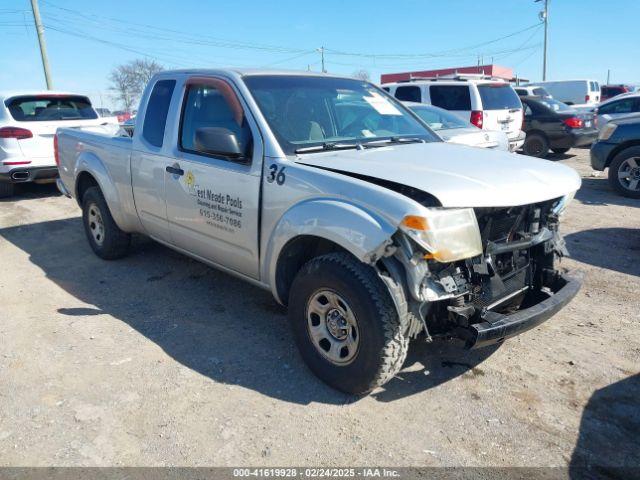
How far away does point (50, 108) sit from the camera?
9.20 m

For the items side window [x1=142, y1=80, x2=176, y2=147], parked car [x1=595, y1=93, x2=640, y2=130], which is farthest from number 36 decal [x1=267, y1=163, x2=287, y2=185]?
parked car [x1=595, y1=93, x2=640, y2=130]

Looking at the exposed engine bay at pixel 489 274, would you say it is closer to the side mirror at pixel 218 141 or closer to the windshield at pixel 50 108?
the side mirror at pixel 218 141

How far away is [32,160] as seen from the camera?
8.61 meters

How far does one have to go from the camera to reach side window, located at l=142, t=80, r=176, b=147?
4461 mm

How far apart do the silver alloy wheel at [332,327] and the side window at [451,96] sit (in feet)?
28.9

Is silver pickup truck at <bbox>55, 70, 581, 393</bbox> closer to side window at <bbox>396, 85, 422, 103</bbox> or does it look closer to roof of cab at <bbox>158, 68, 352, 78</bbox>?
roof of cab at <bbox>158, 68, 352, 78</bbox>

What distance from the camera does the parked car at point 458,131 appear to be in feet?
25.8

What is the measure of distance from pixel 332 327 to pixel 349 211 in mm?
754

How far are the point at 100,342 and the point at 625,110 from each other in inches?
577

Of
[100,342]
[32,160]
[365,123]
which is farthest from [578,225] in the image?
[32,160]

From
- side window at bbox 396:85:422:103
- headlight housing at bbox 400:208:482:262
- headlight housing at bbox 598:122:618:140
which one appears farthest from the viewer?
side window at bbox 396:85:422:103

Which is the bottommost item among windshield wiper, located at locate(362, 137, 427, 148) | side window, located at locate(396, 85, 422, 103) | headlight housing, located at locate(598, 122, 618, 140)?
headlight housing, located at locate(598, 122, 618, 140)

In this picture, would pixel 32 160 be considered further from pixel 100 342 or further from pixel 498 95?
pixel 498 95

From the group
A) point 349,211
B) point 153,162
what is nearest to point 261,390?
point 349,211
